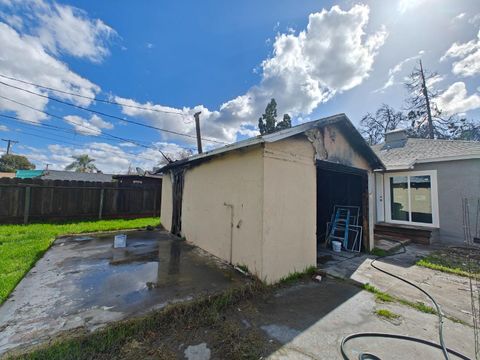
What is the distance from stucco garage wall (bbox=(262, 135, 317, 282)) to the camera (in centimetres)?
360

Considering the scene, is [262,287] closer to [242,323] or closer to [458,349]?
[242,323]

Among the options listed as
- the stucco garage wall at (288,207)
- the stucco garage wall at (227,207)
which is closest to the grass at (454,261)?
the stucco garage wall at (288,207)

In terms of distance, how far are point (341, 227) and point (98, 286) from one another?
20.9ft

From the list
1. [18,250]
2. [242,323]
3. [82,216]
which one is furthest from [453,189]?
[82,216]

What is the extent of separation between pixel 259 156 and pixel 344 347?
272 cm

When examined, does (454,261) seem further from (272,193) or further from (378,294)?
(272,193)

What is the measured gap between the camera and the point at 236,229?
4.14 m

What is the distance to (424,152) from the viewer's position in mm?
7758

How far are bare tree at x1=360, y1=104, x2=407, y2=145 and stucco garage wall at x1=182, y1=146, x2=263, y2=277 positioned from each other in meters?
18.9

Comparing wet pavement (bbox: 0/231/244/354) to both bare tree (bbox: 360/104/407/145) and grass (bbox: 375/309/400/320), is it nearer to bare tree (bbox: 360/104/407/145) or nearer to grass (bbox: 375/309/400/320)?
grass (bbox: 375/309/400/320)

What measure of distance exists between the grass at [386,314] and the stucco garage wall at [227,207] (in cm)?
170

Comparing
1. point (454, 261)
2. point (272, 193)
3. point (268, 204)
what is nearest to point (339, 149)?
point (272, 193)

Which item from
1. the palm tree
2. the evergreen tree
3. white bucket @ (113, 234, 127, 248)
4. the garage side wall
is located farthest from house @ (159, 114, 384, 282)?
the palm tree

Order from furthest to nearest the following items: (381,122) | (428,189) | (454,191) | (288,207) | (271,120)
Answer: (381,122)
(271,120)
(428,189)
(454,191)
(288,207)
